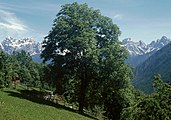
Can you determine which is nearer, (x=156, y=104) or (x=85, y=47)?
(x=156, y=104)

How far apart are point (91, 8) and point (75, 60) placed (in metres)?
11.8

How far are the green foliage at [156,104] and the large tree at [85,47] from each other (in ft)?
111

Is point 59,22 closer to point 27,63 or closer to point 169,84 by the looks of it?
point 169,84

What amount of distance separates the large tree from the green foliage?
33796 mm

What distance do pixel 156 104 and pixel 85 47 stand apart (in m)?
36.5

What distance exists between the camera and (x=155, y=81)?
A: 22.8 m

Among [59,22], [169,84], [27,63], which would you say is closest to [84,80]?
[59,22]

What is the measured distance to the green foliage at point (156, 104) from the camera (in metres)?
21.7

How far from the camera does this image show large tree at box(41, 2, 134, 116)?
57875 mm

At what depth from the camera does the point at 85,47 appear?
57625 mm

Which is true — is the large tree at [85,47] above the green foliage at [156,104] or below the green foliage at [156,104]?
above

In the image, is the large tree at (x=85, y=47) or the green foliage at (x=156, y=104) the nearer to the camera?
the green foliage at (x=156, y=104)

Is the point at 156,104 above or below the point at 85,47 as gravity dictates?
below

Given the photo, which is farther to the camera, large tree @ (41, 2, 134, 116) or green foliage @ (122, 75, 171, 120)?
large tree @ (41, 2, 134, 116)
